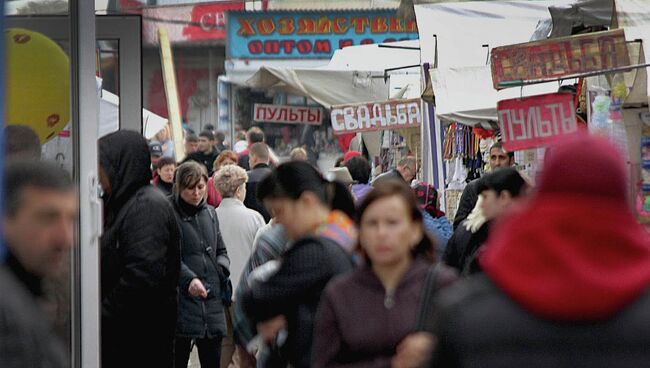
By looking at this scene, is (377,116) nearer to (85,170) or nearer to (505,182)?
(505,182)

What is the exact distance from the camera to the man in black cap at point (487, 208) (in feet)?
23.7

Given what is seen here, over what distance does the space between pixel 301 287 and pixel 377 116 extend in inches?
539

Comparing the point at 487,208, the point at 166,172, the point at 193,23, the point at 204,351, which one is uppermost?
the point at 193,23

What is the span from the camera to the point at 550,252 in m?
2.83

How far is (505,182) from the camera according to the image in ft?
23.7

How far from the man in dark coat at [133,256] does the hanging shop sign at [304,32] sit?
3147 cm

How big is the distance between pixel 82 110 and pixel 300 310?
1.33m

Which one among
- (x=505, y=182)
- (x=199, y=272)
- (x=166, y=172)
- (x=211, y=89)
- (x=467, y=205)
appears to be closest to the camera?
(x=505, y=182)

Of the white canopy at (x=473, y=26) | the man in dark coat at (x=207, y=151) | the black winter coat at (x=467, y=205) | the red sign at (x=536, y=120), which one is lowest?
the black winter coat at (x=467, y=205)

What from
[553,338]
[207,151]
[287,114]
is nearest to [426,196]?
[207,151]

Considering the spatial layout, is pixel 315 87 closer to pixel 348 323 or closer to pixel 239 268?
pixel 239 268

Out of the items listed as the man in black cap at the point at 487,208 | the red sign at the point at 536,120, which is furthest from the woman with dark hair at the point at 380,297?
the red sign at the point at 536,120

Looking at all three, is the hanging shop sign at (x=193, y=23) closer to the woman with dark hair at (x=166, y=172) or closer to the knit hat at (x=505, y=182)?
the woman with dark hair at (x=166, y=172)

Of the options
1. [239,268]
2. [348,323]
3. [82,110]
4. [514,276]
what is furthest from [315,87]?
[514,276]
